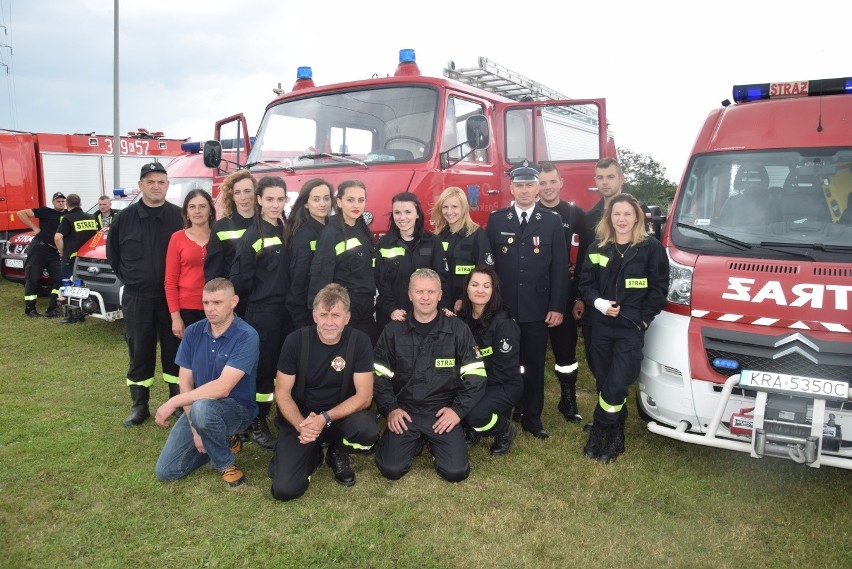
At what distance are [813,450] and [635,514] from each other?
36.5 inches

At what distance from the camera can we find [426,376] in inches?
158

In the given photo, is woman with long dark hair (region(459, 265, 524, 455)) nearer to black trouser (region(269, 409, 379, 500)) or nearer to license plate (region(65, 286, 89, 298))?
black trouser (region(269, 409, 379, 500))

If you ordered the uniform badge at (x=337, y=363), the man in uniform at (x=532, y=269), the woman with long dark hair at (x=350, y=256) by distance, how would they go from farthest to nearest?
the man in uniform at (x=532, y=269) < the woman with long dark hair at (x=350, y=256) < the uniform badge at (x=337, y=363)

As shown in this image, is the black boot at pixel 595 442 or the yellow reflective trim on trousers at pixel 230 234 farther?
the yellow reflective trim on trousers at pixel 230 234

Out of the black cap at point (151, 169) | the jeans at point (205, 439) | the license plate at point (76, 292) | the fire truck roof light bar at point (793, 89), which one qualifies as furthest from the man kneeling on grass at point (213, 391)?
the license plate at point (76, 292)

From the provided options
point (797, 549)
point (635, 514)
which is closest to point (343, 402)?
point (635, 514)

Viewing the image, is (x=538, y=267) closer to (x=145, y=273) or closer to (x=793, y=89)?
(x=793, y=89)

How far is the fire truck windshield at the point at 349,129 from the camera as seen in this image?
5.18 meters

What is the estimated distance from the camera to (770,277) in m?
3.47

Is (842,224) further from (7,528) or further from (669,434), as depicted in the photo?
(7,528)

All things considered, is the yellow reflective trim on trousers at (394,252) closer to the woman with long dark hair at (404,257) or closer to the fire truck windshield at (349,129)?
the woman with long dark hair at (404,257)

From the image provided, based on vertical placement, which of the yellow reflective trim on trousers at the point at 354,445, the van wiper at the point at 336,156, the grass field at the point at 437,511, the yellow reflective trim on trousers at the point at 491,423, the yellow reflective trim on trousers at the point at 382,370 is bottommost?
the grass field at the point at 437,511

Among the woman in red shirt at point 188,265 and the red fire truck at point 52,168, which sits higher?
the red fire truck at point 52,168

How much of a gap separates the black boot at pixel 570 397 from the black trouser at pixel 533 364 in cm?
39
